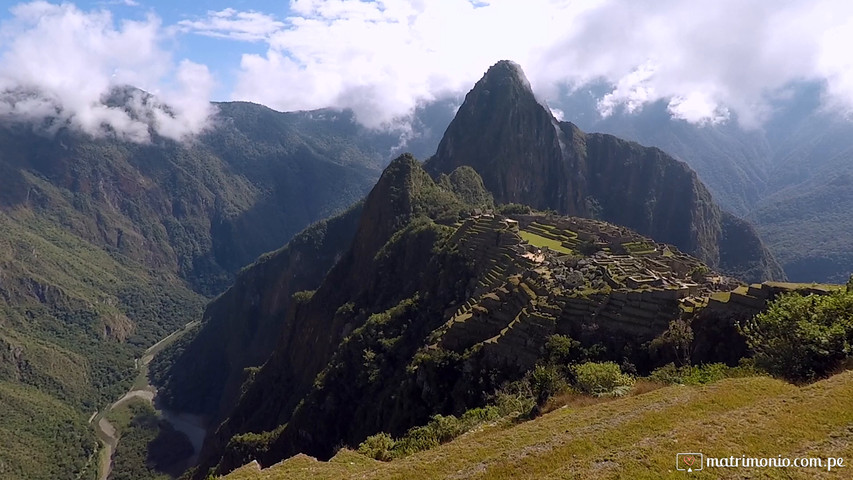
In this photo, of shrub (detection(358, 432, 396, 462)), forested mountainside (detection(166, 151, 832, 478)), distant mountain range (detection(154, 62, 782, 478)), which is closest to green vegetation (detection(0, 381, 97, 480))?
distant mountain range (detection(154, 62, 782, 478))

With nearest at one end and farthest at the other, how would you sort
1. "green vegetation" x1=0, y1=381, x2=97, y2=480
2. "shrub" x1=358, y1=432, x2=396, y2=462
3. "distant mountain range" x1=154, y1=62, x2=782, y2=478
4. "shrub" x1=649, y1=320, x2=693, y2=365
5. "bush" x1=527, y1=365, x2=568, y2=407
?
"shrub" x1=358, y1=432, x2=396, y2=462, "bush" x1=527, y1=365, x2=568, y2=407, "shrub" x1=649, y1=320, x2=693, y2=365, "distant mountain range" x1=154, y1=62, x2=782, y2=478, "green vegetation" x1=0, y1=381, x2=97, y2=480

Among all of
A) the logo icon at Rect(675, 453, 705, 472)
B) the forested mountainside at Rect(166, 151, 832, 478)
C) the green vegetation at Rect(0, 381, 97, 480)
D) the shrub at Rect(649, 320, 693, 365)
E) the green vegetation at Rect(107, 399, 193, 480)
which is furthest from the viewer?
the green vegetation at Rect(107, 399, 193, 480)

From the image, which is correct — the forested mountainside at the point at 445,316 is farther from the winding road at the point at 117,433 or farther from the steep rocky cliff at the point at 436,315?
the winding road at the point at 117,433

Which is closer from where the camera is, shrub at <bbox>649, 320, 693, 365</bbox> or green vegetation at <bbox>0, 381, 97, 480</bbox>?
shrub at <bbox>649, 320, 693, 365</bbox>

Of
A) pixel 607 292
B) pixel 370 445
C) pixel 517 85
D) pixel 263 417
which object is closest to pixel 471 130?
pixel 517 85

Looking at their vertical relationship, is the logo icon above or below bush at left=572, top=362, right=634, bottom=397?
above

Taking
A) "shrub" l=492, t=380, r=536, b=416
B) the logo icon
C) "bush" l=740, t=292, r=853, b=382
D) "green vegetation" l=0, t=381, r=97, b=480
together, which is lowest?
"green vegetation" l=0, t=381, r=97, b=480

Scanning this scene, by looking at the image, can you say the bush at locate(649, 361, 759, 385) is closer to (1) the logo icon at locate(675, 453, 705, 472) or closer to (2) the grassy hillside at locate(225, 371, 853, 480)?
(2) the grassy hillside at locate(225, 371, 853, 480)

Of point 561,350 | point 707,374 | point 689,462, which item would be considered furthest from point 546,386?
point 561,350
